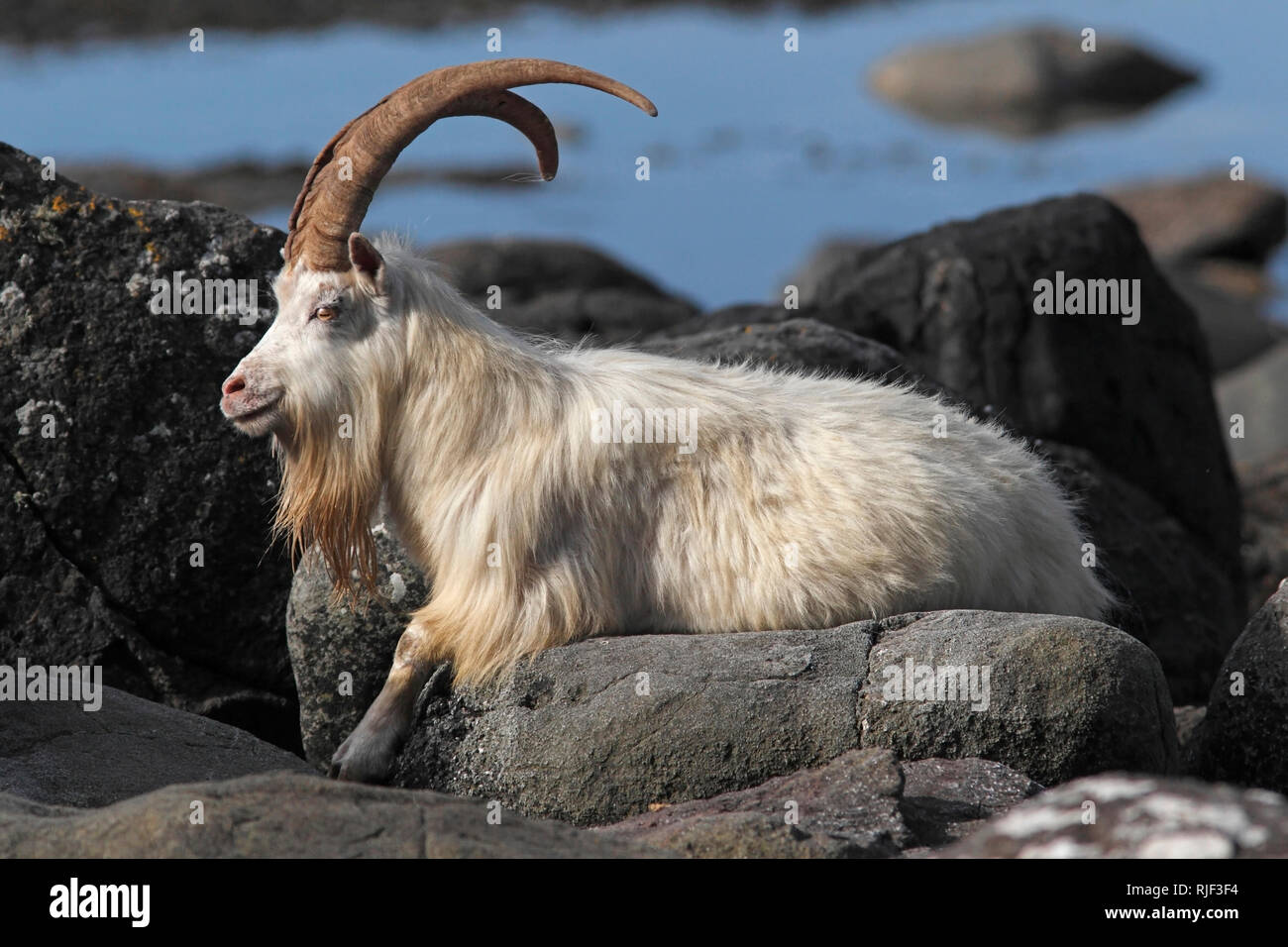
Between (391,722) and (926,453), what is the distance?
274 cm

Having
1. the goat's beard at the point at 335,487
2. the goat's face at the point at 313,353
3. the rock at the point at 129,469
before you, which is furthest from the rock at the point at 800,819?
the rock at the point at 129,469

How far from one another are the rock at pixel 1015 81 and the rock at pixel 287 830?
42396 mm

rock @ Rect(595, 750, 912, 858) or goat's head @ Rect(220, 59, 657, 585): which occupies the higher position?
goat's head @ Rect(220, 59, 657, 585)

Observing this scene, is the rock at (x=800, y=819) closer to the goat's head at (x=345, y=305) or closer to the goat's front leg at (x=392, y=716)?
the goat's front leg at (x=392, y=716)

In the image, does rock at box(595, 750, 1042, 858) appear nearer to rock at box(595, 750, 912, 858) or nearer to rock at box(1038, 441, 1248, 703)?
rock at box(595, 750, 912, 858)

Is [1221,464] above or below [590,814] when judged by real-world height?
above

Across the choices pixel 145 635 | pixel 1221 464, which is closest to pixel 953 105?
pixel 1221 464

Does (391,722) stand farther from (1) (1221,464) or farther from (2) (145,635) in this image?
(1) (1221,464)

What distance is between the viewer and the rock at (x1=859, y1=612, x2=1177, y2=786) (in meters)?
6.73

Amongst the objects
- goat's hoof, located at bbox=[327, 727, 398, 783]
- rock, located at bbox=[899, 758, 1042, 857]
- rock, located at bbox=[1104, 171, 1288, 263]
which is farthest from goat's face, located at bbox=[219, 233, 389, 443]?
rock, located at bbox=[1104, 171, 1288, 263]

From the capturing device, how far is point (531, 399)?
7.49 metres

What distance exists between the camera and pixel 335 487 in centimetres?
750

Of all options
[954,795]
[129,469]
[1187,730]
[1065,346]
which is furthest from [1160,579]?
[129,469]

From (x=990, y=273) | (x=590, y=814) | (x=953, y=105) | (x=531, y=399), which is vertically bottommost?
(x=590, y=814)
